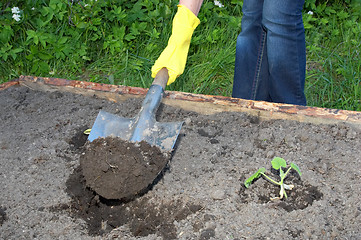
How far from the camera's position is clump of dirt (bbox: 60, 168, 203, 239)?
65.2 inches

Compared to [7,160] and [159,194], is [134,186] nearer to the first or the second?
[159,194]

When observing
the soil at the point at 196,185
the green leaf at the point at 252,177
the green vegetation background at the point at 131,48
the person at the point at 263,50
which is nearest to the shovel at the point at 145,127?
the soil at the point at 196,185

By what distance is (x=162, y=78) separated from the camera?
7.02 ft

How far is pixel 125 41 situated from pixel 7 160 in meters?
1.65

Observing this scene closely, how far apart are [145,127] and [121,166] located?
10.4 inches

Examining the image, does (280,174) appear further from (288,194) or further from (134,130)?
(134,130)

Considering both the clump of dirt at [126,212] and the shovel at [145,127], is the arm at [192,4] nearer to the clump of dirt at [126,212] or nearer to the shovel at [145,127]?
the shovel at [145,127]

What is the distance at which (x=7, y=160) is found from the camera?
197cm

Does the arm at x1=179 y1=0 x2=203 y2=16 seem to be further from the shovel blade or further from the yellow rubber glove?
the shovel blade

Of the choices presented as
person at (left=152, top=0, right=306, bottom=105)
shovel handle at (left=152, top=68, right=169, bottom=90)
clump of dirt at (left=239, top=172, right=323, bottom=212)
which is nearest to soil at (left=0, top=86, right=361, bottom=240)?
clump of dirt at (left=239, top=172, right=323, bottom=212)

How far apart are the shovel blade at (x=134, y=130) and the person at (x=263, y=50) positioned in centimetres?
34

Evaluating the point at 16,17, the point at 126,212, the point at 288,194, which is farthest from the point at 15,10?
the point at 288,194

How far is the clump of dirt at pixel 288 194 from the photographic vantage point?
1.70 m

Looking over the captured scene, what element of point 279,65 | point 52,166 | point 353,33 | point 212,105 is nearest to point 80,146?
point 52,166
